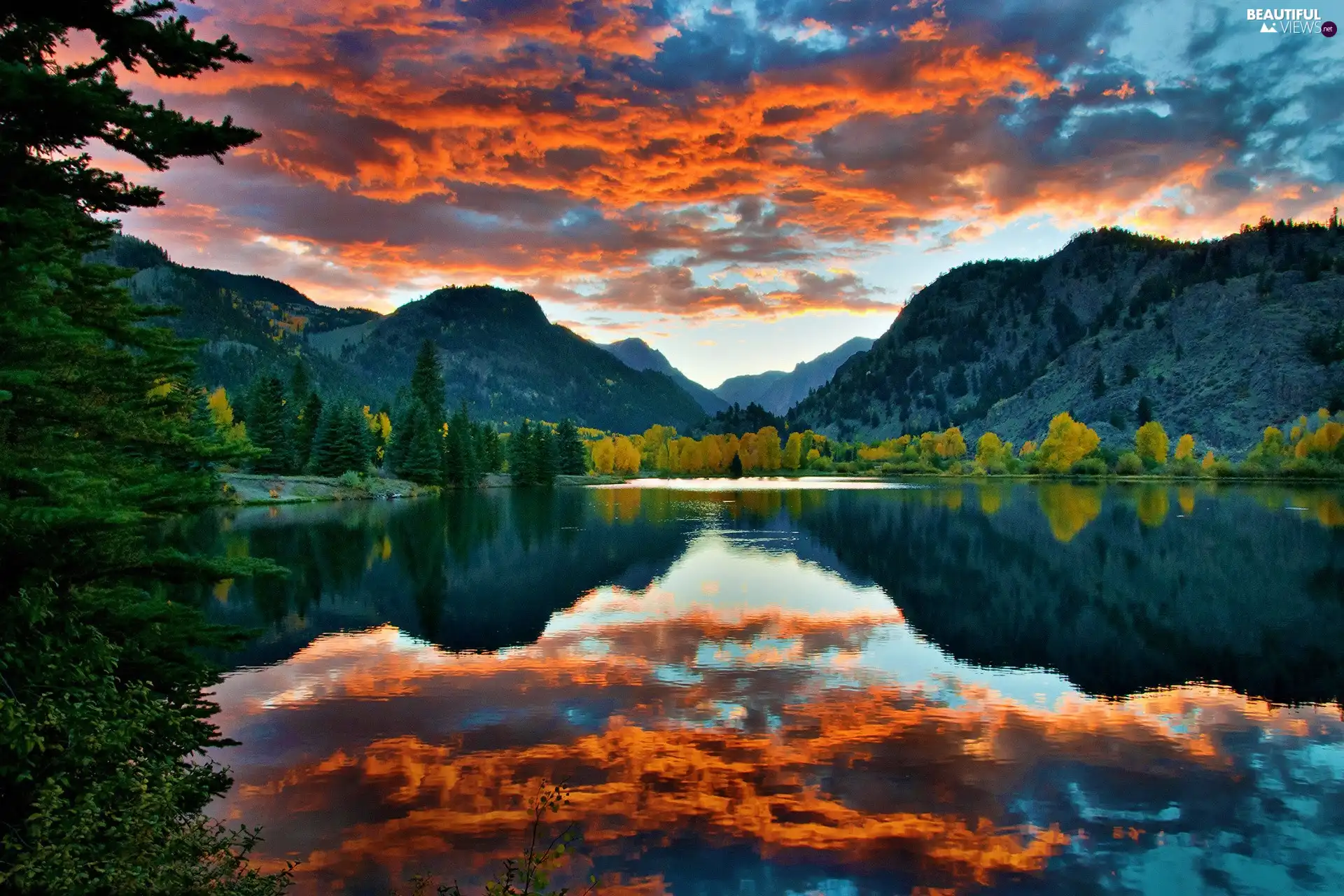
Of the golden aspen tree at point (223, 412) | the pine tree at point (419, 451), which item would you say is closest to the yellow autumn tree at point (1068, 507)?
the pine tree at point (419, 451)

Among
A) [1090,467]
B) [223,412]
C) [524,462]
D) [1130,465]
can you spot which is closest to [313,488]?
[223,412]

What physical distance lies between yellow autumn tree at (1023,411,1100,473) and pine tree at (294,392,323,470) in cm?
15397

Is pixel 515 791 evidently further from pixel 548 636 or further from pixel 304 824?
pixel 548 636

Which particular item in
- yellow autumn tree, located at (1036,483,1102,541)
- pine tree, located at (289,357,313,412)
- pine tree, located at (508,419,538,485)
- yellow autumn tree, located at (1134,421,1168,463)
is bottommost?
yellow autumn tree, located at (1036,483,1102,541)

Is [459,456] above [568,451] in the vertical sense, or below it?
below

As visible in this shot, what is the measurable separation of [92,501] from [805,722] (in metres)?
15.5

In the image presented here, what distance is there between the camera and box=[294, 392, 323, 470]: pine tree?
115125 millimetres

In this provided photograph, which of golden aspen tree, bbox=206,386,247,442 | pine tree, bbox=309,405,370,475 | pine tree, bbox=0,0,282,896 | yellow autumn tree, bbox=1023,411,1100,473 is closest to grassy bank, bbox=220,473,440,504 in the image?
pine tree, bbox=309,405,370,475

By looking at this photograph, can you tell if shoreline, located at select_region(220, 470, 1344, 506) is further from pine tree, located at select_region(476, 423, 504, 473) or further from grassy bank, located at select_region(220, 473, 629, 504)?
pine tree, located at select_region(476, 423, 504, 473)

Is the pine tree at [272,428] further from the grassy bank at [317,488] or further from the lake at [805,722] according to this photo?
the lake at [805,722]

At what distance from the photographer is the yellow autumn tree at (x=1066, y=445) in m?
181

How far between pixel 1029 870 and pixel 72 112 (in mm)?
18196

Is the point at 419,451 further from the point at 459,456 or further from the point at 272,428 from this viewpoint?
the point at 272,428

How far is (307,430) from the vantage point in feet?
382
